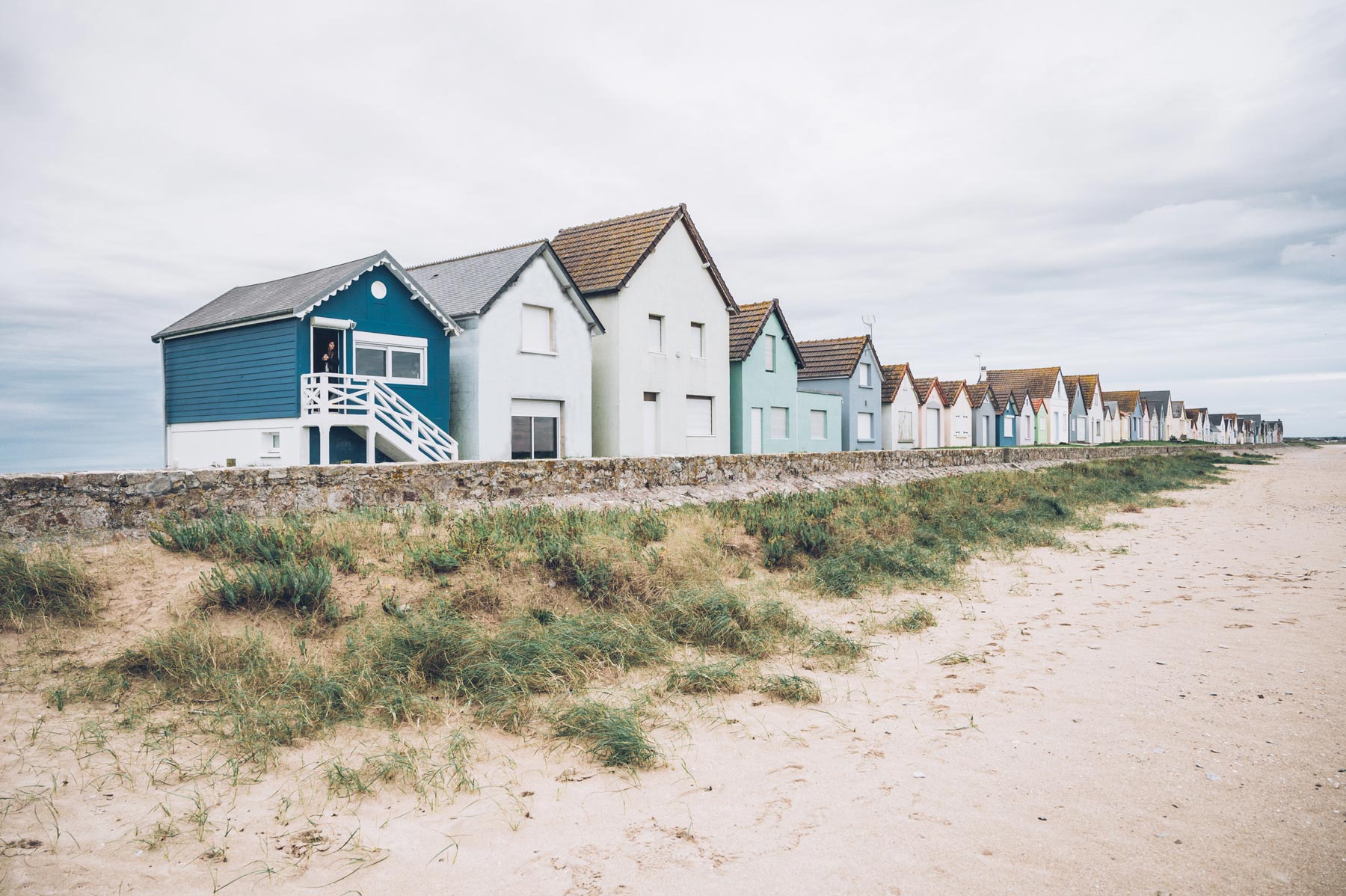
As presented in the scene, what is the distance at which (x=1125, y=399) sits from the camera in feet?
266

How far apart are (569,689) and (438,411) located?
54.4 ft

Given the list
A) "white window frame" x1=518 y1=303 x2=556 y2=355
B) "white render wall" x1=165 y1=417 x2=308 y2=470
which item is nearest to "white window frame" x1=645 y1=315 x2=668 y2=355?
"white window frame" x1=518 y1=303 x2=556 y2=355

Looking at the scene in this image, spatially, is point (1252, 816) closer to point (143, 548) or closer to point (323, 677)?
point (323, 677)

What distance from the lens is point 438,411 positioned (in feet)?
69.5

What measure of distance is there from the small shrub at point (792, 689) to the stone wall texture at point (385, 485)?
7.56m

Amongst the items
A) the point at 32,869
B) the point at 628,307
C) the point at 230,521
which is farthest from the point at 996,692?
the point at 628,307

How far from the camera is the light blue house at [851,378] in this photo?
121 feet

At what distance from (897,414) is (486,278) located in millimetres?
26798

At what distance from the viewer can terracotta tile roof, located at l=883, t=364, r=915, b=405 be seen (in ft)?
137

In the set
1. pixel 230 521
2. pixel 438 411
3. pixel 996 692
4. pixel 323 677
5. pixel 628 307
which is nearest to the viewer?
pixel 323 677

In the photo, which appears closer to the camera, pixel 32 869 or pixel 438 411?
pixel 32 869

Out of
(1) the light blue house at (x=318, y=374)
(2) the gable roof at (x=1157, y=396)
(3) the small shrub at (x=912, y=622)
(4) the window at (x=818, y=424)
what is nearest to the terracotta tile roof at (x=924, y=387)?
(4) the window at (x=818, y=424)

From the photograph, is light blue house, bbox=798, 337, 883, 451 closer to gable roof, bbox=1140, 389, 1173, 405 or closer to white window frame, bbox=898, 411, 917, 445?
white window frame, bbox=898, 411, 917, 445

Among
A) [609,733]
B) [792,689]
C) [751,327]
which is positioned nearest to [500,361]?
[751,327]
